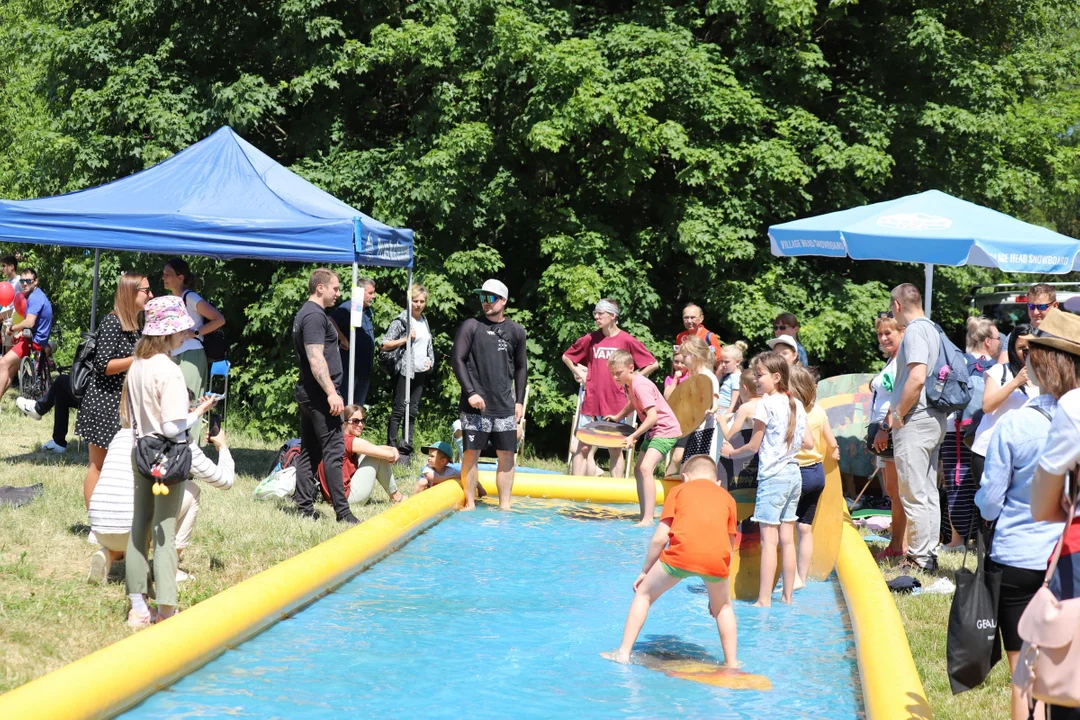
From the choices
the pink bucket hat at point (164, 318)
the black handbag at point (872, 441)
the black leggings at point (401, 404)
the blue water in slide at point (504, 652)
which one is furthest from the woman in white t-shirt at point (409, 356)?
the pink bucket hat at point (164, 318)

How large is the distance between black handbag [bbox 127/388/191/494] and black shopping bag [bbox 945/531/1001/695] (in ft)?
12.1

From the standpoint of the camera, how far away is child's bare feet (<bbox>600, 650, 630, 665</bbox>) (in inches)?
219

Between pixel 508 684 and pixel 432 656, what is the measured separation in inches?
20.6

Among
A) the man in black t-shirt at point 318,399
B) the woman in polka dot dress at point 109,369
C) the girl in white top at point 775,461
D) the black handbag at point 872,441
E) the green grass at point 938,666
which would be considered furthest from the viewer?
the black handbag at point 872,441

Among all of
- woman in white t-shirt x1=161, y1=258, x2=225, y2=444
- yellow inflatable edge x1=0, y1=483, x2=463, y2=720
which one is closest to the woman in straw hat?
yellow inflatable edge x1=0, y1=483, x2=463, y2=720

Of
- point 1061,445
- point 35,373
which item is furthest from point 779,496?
point 35,373

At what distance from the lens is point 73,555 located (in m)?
7.03

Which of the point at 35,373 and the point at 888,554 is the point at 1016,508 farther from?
the point at 35,373

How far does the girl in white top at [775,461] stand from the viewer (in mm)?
6797

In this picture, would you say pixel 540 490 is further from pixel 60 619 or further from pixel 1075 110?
pixel 1075 110

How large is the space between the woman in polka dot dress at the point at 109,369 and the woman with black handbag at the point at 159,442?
1.53m

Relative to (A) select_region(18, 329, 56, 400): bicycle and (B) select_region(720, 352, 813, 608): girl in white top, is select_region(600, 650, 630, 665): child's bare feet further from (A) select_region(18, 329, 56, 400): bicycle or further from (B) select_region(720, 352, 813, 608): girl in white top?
(A) select_region(18, 329, 56, 400): bicycle

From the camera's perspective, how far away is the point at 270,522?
8320 millimetres

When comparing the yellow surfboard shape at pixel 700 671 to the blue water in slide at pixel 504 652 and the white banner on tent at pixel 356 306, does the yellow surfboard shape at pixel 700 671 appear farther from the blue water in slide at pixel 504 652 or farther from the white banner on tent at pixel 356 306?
the white banner on tent at pixel 356 306
